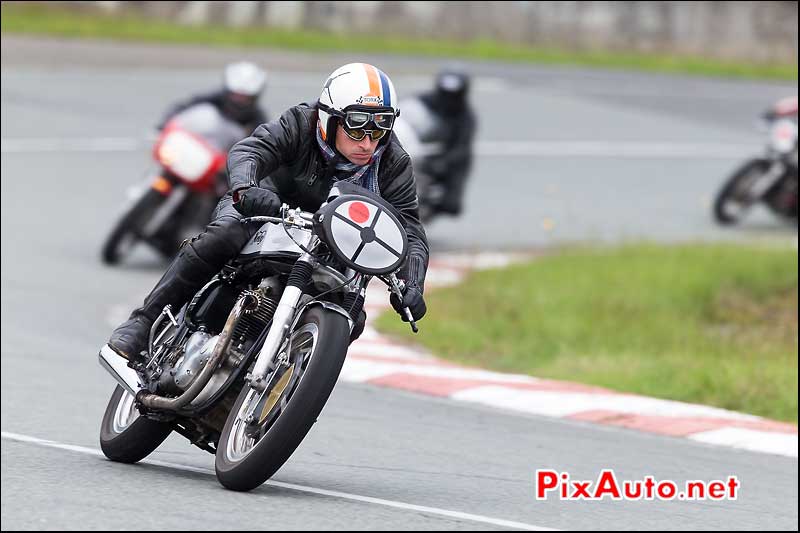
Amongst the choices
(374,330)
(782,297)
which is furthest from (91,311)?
(782,297)

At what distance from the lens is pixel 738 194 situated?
58.2ft

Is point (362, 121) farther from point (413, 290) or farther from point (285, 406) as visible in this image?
point (285, 406)

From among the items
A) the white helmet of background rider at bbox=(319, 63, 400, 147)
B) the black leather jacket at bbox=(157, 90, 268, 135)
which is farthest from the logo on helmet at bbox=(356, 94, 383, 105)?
the black leather jacket at bbox=(157, 90, 268, 135)

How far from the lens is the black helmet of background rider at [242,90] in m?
13.5

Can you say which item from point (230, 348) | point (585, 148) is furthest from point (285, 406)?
point (585, 148)

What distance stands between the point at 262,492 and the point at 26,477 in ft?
2.79

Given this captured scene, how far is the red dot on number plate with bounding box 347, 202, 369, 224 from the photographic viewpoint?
5.93 meters

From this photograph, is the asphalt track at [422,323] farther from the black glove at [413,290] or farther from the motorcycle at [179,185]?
the black glove at [413,290]

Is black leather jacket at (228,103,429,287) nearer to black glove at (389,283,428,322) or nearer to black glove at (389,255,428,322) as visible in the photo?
black glove at (389,255,428,322)

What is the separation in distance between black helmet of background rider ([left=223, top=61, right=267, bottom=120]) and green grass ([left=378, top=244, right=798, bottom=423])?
2.15 m

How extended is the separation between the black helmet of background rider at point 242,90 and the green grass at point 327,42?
1.91 m

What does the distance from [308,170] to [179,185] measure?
7181mm

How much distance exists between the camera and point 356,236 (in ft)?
19.3

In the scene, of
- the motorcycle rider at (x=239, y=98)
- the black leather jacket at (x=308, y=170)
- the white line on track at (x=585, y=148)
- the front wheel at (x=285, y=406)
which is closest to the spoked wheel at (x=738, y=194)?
the white line on track at (x=585, y=148)
